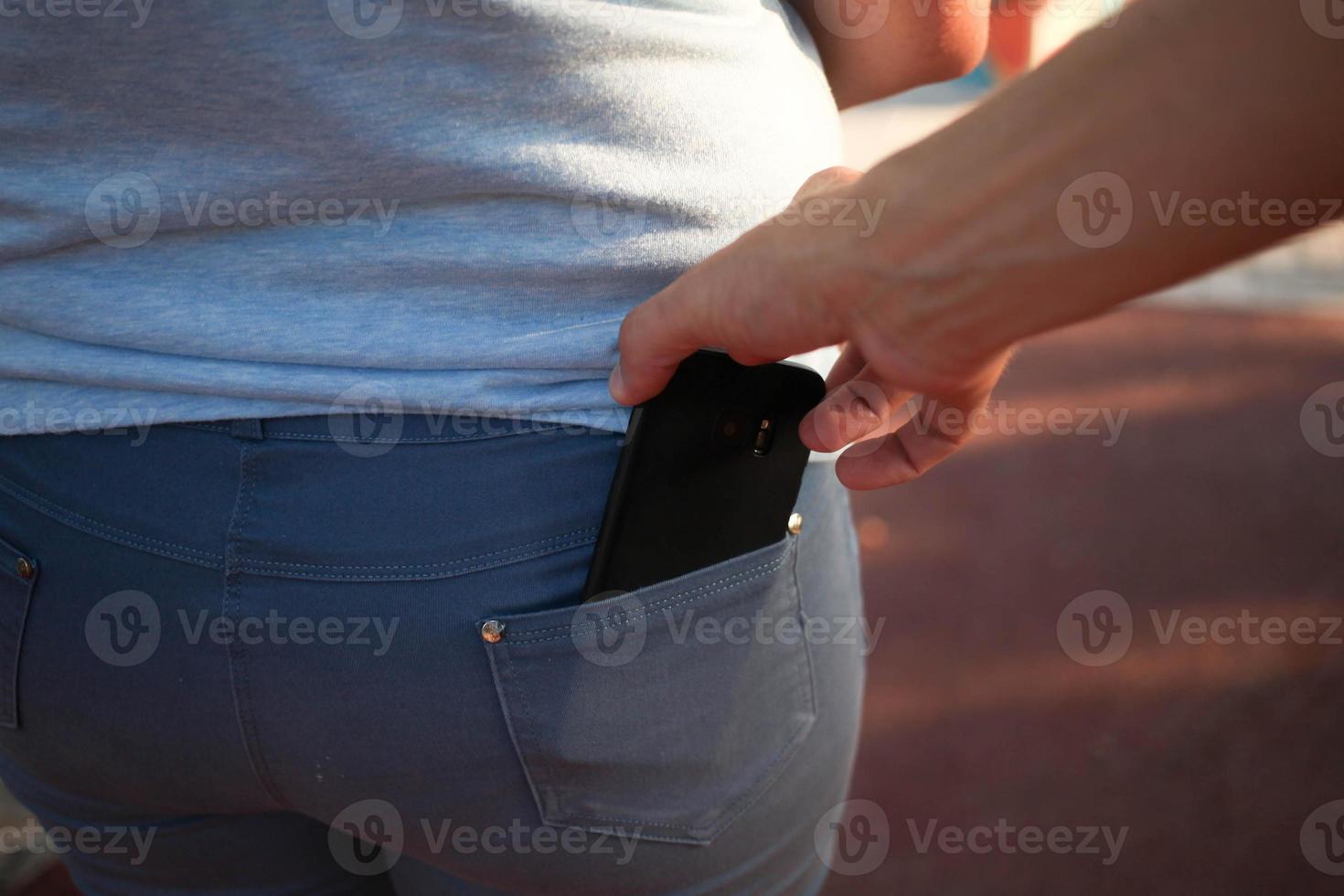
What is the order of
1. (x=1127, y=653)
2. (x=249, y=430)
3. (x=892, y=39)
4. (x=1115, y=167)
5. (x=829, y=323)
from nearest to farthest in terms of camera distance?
(x=1115, y=167)
(x=829, y=323)
(x=249, y=430)
(x=892, y=39)
(x=1127, y=653)

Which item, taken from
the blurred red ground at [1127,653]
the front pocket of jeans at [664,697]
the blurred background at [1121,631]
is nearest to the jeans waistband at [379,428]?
the front pocket of jeans at [664,697]

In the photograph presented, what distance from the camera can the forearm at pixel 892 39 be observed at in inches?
38.9

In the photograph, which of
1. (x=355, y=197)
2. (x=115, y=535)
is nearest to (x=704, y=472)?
(x=355, y=197)

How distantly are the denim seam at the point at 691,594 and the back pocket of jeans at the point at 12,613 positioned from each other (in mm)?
401

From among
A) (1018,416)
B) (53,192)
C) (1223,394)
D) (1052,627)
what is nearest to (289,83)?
(53,192)

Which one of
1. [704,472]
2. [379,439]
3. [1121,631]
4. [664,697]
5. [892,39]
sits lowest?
[1121,631]

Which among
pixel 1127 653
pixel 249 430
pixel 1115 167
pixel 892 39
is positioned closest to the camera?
pixel 1115 167

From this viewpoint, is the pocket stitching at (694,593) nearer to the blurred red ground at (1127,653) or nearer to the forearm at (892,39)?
the forearm at (892,39)

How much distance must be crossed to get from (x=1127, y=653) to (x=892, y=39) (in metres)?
2.58

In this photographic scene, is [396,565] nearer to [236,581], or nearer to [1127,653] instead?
[236,581]

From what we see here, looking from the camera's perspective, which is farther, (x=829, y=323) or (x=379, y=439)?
(x=379, y=439)

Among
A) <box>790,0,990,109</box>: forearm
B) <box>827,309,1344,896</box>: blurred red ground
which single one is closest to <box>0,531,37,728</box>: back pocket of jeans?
<box>790,0,990,109</box>: forearm

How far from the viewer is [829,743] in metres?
0.95

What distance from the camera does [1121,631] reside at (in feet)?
10.5
